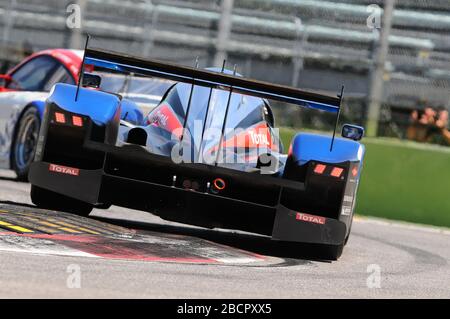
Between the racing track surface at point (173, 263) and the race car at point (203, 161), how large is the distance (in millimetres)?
263

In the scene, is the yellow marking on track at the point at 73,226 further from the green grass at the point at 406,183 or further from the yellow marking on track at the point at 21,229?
the green grass at the point at 406,183

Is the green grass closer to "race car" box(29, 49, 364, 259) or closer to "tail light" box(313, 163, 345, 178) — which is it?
"race car" box(29, 49, 364, 259)

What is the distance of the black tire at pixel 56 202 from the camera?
971 cm

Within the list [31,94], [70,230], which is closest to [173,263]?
[70,230]

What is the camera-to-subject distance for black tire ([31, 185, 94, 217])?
9711mm

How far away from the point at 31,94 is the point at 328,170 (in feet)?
17.2

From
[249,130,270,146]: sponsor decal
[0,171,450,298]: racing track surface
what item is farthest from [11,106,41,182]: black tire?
[249,130,270,146]: sponsor decal

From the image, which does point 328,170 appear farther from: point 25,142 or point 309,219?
point 25,142

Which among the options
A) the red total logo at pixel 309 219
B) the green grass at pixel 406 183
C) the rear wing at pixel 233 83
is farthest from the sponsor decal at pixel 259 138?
the green grass at pixel 406 183

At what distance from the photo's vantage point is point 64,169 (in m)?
9.19

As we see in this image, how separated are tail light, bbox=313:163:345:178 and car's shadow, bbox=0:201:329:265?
0.68m

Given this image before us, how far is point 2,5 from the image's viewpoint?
1886 centimetres
